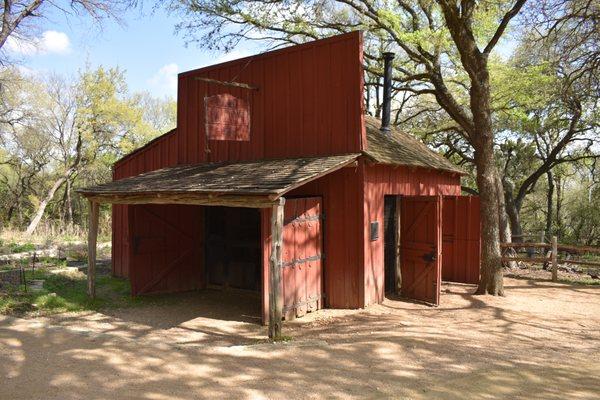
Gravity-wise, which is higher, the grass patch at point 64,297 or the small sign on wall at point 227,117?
the small sign on wall at point 227,117

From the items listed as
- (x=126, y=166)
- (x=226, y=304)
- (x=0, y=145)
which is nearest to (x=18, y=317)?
(x=226, y=304)

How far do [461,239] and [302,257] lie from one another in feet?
19.1

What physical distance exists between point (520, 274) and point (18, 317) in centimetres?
1309

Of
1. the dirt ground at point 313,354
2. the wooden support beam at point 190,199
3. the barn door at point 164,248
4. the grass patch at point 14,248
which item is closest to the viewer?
the dirt ground at point 313,354

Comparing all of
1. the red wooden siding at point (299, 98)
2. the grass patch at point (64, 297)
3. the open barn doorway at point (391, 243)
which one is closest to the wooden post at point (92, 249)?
the grass patch at point (64, 297)

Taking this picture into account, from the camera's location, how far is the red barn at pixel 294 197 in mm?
8609

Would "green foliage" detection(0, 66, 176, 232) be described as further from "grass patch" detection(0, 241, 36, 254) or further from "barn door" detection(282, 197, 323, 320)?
"barn door" detection(282, 197, 323, 320)

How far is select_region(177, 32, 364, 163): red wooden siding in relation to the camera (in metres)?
9.20

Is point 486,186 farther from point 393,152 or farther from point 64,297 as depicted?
point 64,297

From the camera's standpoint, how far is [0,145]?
2897 centimetres

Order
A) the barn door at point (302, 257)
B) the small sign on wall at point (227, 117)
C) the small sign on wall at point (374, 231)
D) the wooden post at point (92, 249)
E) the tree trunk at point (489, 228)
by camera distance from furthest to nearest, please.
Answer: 1. the tree trunk at point (489, 228)
2. the small sign on wall at point (227, 117)
3. the wooden post at point (92, 249)
4. the small sign on wall at point (374, 231)
5. the barn door at point (302, 257)

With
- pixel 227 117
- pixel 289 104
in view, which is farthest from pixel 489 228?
pixel 227 117

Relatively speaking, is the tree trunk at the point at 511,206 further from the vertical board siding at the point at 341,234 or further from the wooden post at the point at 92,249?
the wooden post at the point at 92,249

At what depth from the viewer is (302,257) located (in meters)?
8.89
